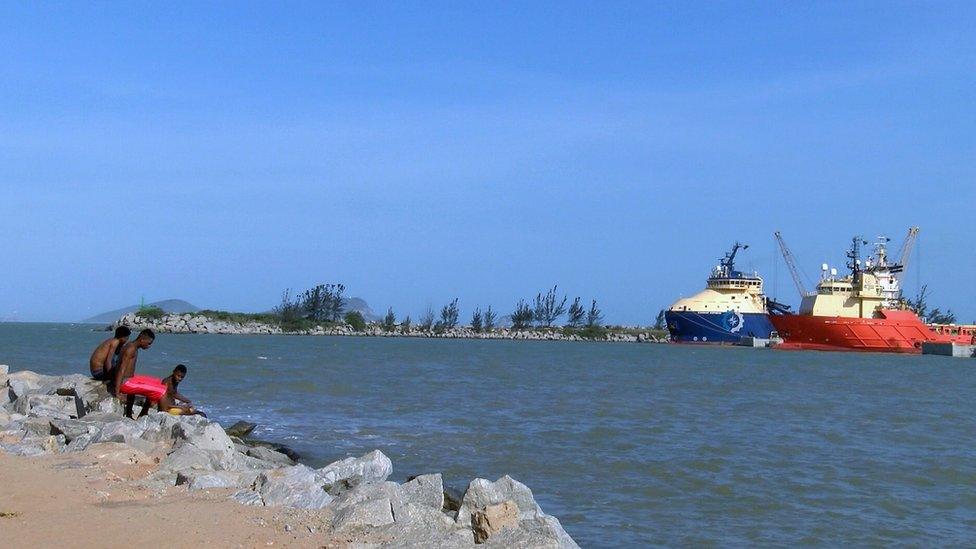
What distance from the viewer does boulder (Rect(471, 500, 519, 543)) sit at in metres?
5.79

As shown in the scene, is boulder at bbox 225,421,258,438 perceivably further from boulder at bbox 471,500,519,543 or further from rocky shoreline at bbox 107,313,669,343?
rocky shoreline at bbox 107,313,669,343

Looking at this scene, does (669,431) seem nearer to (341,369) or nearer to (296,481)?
(296,481)

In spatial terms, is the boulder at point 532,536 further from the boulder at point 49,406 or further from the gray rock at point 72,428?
the boulder at point 49,406

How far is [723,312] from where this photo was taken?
6738 centimetres

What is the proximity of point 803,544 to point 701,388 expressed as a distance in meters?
17.9

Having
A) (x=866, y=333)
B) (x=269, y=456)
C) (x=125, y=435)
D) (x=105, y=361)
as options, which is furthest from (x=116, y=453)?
(x=866, y=333)

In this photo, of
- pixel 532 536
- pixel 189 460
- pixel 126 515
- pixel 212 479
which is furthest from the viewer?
pixel 189 460

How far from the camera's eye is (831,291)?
6059cm

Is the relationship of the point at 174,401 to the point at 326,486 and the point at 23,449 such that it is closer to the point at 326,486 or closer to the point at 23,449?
the point at 23,449

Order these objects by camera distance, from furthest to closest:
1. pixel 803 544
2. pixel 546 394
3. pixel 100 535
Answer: pixel 546 394 < pixel 803 544 < pixel 100 535

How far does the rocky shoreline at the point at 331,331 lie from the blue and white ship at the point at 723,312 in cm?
2334

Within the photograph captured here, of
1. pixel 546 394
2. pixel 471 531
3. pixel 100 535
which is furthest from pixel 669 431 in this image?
pixel 100 535

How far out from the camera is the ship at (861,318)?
58312 millimetres

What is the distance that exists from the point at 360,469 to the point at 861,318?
56.6 meters
